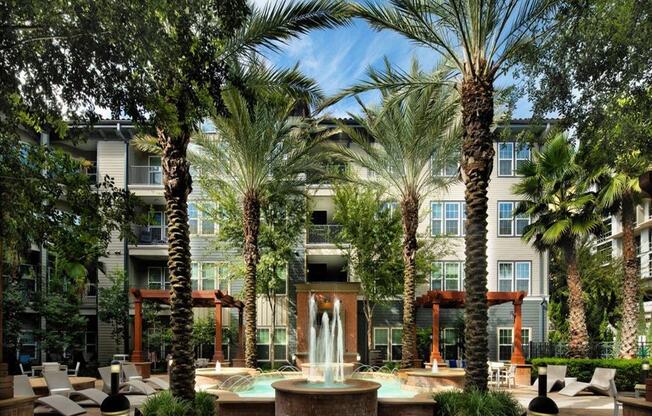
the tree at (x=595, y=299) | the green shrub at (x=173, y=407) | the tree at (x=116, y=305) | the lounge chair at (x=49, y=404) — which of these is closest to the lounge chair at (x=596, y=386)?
the green shrub at (x=173, y=407)

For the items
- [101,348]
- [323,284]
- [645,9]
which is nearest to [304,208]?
[323,284]

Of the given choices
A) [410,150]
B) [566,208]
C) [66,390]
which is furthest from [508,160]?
[66,390]

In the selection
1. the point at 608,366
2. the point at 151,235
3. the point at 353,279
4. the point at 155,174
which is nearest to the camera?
the point at 608,366

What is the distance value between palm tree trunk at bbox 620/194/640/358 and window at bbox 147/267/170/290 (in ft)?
76.2

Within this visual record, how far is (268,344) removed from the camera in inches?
1216

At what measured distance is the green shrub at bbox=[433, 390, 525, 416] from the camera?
10016 millimetres

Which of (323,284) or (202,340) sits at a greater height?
(323,284)

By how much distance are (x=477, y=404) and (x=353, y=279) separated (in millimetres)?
19909

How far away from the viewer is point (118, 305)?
93.2 feet

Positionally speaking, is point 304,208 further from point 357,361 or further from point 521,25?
point 521,25

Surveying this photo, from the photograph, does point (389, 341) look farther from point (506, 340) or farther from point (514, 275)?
point (514, 275)

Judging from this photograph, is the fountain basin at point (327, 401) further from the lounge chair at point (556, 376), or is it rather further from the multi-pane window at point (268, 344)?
the multi-pane window at point (268, 344)

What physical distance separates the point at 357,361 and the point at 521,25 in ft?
60.5

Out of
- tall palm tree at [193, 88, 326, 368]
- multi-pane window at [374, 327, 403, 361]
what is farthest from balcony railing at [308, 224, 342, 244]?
tall palm tree at [193, 88, 326, 368]
